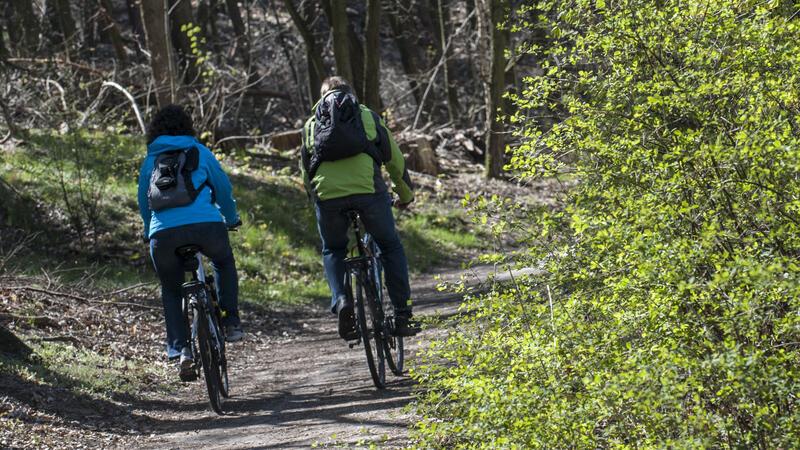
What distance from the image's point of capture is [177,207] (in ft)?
25.1

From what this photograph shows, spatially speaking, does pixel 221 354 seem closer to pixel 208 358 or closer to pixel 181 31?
pixel 208 358

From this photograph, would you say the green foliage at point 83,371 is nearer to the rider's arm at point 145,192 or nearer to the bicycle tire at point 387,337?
the rider's arm at point 145,192

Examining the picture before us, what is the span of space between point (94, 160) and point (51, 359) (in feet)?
25.2

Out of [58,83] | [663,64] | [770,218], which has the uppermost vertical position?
[58,83]

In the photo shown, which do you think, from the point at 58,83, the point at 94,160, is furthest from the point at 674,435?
the point at 58,83

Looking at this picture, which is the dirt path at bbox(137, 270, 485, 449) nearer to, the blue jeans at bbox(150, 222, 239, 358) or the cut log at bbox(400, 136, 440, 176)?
the blue jeans at bbox(150, 222, 239, 358)

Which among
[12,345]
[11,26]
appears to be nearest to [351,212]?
[12,345]

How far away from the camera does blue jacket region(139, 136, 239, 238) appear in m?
7.64

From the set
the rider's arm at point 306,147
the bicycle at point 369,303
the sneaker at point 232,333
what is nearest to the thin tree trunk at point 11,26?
the sneaker at point 232,333

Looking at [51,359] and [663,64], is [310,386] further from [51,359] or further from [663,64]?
[663,64]

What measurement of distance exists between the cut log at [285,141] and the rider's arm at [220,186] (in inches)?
550

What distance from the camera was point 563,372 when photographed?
483 cm

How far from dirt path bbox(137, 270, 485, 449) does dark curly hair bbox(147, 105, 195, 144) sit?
83.5 inches

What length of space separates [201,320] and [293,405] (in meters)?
0.95
